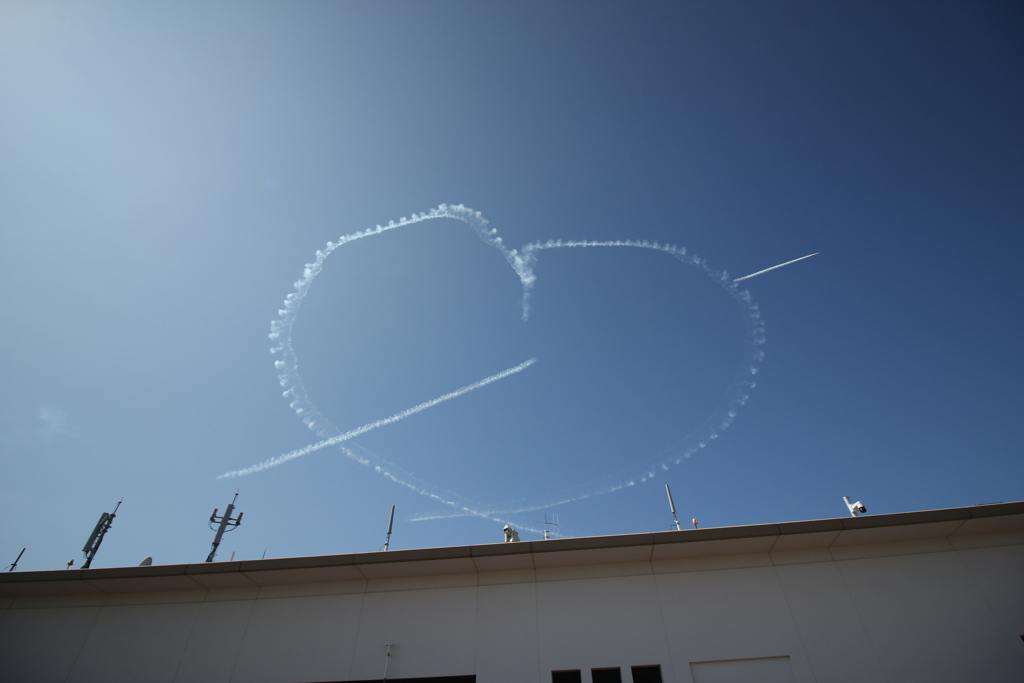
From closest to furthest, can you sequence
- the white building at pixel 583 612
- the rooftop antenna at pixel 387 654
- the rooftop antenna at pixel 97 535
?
the white building at pixel 583 612 < the rooftop antenna at pixel 387 654 < the rooftop antenna at pixel 97 535

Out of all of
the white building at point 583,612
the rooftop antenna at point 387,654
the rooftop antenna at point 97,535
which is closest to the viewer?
the white building at point 583,612

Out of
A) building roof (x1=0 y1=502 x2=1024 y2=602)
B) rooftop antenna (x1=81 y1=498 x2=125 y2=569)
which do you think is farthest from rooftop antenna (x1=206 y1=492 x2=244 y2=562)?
building roof (x1=0 y1=502 x2=1024 y2=602)

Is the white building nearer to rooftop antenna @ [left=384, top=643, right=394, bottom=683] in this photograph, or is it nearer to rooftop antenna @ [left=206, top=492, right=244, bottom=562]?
A: rooftop antenna @ [left=384, top=643, right=394, bottom=683]

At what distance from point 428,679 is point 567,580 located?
3.38 m

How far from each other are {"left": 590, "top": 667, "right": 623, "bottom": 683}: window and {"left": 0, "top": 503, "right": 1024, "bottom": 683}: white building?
23mm

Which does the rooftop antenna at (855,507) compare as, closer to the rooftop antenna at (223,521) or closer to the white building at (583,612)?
the white building at (583,612)

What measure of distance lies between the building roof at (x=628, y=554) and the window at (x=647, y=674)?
1727mm

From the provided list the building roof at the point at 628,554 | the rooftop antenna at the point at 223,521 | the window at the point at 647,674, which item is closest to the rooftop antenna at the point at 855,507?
the building roof at the point at 628,554

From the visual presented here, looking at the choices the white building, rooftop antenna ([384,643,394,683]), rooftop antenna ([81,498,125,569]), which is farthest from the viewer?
rooftop antenna ([81,498,125,569])

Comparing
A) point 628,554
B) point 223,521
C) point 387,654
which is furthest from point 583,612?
point 223,521

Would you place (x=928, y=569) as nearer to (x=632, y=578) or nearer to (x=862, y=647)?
(x=862, y=647)

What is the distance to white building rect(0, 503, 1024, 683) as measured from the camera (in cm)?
849

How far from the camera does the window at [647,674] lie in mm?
8508

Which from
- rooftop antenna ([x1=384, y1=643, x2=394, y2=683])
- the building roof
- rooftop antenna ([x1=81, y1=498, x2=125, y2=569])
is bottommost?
rooftop antenna ([x1=384, y1=643, x2=394, y2=683])
